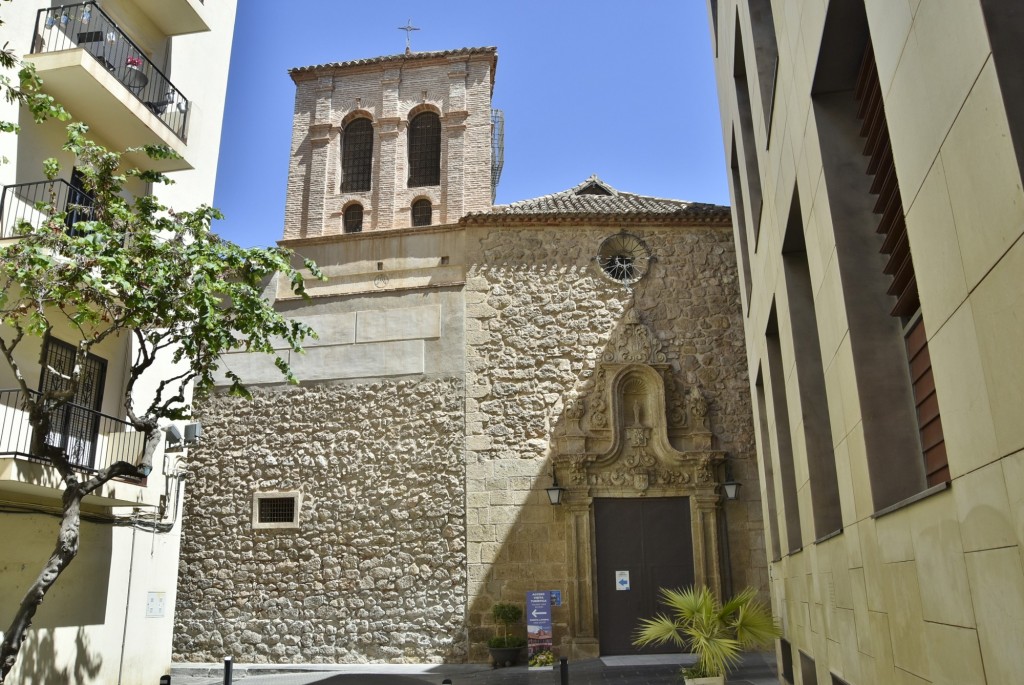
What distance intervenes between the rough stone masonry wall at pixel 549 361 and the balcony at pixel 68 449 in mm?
6535

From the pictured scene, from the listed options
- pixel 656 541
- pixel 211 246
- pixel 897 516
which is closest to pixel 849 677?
pixel 897 516

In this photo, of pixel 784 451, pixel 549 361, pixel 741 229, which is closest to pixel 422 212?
pixel 549 361

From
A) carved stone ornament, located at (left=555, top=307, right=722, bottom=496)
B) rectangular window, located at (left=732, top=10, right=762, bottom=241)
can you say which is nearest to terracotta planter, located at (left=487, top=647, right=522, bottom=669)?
carved stone ornament, located at (left=555, top=307, right=722, bottom=496)

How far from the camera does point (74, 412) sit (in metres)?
12.1

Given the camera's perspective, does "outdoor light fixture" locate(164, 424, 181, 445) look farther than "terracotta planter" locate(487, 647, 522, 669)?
No

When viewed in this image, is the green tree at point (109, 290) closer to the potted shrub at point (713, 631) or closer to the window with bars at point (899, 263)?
the potted shrub at point (713, 631)

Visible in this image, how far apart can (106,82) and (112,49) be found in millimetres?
1623

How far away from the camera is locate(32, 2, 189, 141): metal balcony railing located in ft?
39.6

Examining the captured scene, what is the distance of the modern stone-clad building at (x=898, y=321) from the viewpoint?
9.18 ft

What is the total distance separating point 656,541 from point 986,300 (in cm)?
1401

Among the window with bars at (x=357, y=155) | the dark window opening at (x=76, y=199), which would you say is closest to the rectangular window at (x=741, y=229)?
the dark window opening at (x=76, y=199)

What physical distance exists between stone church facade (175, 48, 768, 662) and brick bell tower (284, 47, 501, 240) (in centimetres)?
12

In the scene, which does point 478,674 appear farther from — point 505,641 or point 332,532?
point 332,532

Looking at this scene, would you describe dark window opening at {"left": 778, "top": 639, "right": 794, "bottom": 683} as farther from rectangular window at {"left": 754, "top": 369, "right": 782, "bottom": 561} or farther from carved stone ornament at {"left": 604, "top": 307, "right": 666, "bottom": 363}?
carved stone ornament at {"left": 604, "top": 307, "right": 666, "bottom": 363}
